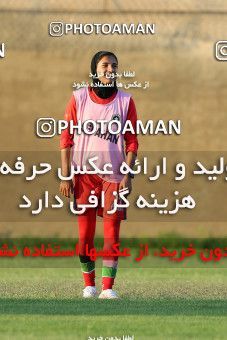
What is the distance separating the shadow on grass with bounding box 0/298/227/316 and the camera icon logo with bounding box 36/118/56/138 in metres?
1.30

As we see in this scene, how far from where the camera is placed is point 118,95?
1127 cm

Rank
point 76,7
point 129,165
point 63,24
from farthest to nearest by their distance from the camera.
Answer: point 76,7, point 63,24, point 129,165

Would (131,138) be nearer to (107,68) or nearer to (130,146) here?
(130,146)

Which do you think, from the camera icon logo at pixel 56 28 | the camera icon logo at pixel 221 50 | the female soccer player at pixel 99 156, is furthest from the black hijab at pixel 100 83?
the camera icon logo at pixel 221 50

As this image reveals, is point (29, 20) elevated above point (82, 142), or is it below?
above

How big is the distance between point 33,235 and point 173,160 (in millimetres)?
1560

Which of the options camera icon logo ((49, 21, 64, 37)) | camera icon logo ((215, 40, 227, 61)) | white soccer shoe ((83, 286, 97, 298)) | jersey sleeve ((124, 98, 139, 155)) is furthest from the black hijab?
camera icon logo ((215, 40, 227, 61))

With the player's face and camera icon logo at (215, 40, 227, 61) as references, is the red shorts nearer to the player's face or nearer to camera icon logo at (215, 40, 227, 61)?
the player's face

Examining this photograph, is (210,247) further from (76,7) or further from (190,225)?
(76,7)

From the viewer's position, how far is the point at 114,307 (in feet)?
34.7

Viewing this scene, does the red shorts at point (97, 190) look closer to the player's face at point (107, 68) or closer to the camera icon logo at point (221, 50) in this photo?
the player's face at point (107, 68)

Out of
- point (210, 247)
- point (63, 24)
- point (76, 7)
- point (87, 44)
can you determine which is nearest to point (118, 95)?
point (63, 24)

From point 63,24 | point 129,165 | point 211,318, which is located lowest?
point 211,318

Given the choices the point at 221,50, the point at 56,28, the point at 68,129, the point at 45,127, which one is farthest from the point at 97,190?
the point at 221,50
